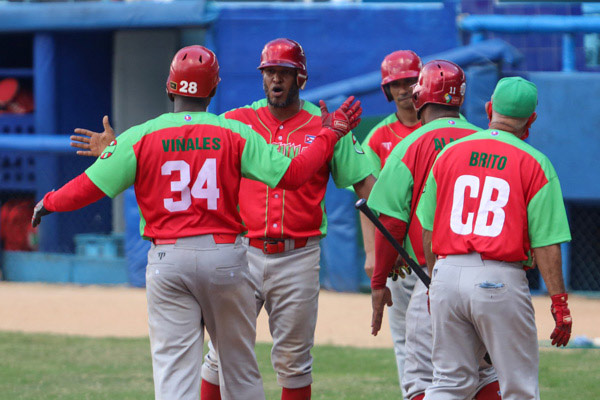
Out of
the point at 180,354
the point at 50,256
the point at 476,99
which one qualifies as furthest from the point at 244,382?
the point at 50,256

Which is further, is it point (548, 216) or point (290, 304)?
point (290, 304)

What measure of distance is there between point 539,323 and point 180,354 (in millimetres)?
6001

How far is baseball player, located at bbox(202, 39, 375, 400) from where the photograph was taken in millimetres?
5723

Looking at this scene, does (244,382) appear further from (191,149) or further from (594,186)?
(594,186)

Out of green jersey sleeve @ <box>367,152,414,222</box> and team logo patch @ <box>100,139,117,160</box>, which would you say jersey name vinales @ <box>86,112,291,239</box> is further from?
green jersey sleeve @ <box>367,152,414,222</box>

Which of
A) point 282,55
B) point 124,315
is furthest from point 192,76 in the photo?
point 124,315

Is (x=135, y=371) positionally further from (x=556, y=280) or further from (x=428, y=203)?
(x=556, y=280)

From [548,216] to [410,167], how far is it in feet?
2.86

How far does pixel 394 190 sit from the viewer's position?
5133mm

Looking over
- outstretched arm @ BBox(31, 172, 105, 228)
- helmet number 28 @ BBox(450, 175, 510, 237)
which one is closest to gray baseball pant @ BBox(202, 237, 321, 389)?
outstretched arm @ BBox(31, 172, 105, 228)

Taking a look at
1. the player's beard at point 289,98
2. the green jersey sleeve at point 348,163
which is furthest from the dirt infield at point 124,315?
the player's beard at point 289,98

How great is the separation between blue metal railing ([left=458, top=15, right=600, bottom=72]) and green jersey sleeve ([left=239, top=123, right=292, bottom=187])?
7956 mm

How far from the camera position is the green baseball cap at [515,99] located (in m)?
4.68

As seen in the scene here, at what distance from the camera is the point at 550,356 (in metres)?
8.59
